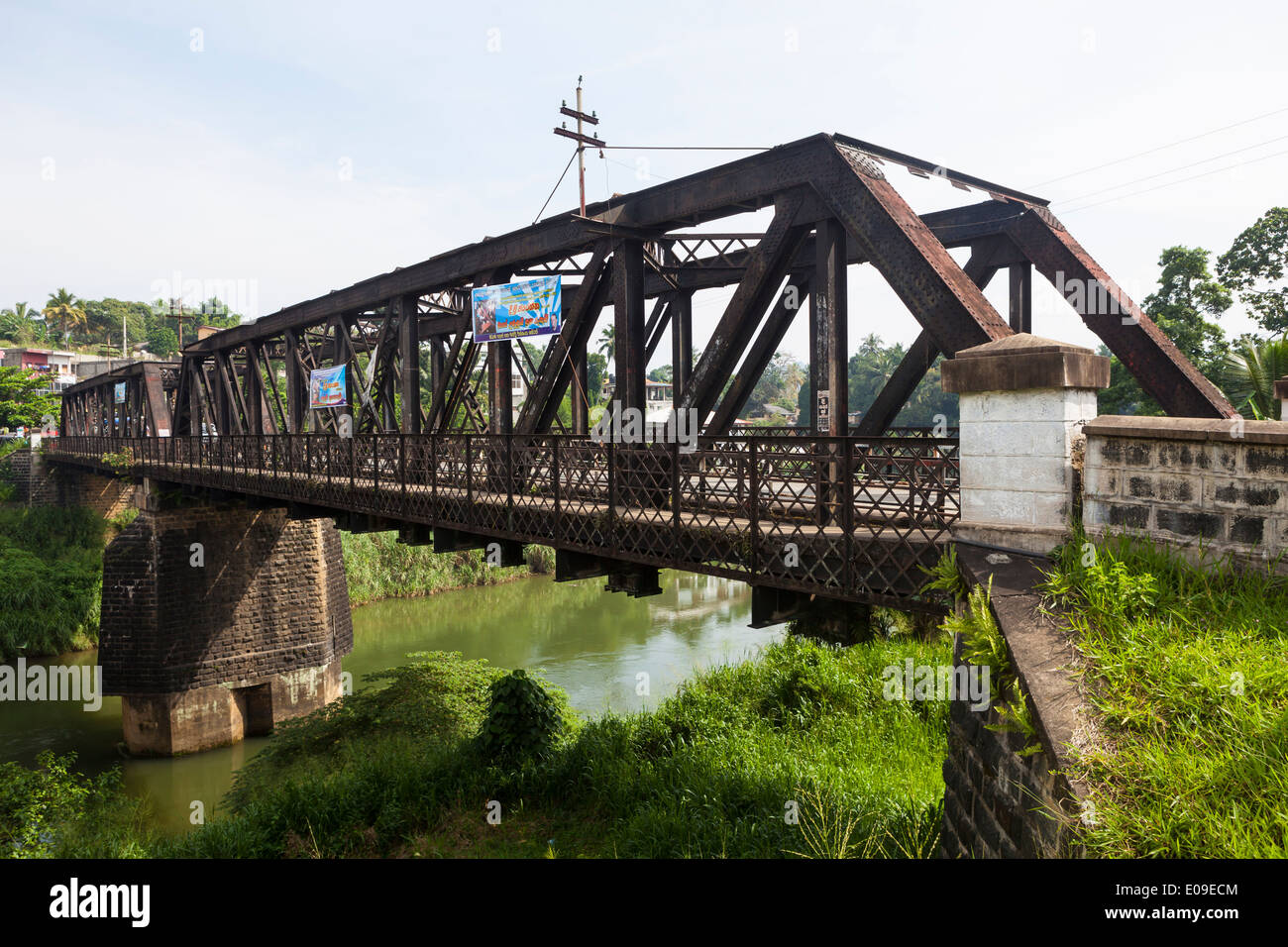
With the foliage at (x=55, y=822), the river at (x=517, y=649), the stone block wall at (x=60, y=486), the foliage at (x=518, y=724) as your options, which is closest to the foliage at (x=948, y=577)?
the foliage at (x=518, y=724)

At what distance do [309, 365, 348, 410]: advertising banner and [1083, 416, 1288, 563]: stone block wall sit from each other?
49.6 feet

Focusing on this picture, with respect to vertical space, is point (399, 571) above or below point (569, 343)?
below

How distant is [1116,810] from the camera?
3199 mm

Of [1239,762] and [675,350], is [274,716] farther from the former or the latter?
[1239,762]

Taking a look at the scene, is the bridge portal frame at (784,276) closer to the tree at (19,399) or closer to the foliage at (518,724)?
the foliage at (518,724)

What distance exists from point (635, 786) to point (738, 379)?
18.5ft

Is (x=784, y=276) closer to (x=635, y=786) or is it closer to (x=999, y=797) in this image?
(x=999, y=797)

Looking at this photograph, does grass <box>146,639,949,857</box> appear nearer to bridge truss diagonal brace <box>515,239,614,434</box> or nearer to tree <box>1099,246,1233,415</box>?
bridge truss diagonal brace <box>515,239,614,434</box>

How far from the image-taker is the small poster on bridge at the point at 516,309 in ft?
35.5

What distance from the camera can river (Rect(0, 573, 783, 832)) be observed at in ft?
58.9

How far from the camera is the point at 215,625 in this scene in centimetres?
1891

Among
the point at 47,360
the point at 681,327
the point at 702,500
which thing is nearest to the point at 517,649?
the point at 681,327

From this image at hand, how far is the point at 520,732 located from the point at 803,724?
4520 mm

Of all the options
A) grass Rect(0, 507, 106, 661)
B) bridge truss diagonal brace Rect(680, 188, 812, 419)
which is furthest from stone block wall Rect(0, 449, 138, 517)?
bridge truss diagonal brace Rect(680, 188, 812, 419)
